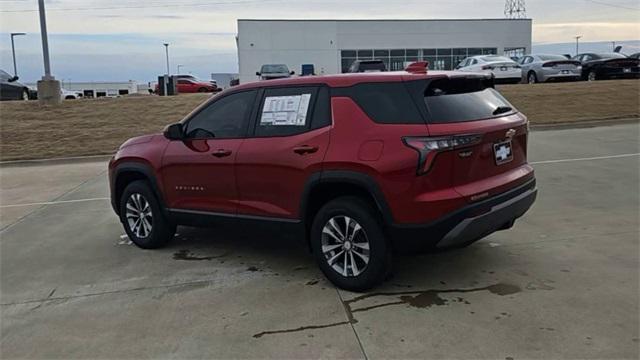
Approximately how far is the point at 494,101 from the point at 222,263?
9.65 ft

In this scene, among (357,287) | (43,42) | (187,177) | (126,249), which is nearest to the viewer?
(357,287)

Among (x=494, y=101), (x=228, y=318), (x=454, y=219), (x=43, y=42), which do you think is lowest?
(x=228, y=318)

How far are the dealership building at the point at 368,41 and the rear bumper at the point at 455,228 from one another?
2064 inches

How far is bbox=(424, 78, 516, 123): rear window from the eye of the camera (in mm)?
4387

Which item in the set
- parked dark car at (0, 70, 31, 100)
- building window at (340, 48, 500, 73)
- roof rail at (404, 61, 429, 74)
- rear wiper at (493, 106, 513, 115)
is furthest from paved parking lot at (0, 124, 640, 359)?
building window at (340, 48, 500, 73)

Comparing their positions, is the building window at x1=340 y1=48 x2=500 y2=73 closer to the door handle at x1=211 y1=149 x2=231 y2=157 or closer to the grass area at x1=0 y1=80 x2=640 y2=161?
the grass area at x1=0 y1=80 x2=640 y2=161

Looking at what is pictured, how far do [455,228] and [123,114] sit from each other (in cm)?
1739

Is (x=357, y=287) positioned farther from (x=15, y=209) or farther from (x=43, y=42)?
(x=43, y=42)

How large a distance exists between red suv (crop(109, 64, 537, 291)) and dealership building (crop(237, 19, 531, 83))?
169ft

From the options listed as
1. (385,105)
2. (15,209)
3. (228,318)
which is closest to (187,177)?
(228,318)

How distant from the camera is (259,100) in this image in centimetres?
527

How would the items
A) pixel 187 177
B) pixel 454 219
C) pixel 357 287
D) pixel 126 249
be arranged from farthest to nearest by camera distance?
pixel 126 249, pixel 187 177, pixel 357 287, pixel 454 219

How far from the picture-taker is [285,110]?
502 cm

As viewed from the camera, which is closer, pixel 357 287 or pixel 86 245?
pixel 357 287
